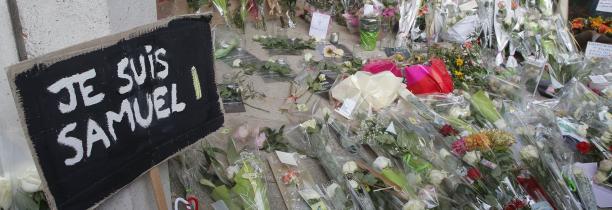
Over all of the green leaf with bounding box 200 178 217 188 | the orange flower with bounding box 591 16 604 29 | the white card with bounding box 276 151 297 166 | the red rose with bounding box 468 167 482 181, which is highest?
the orange flower with bounding box 591 16 604 29

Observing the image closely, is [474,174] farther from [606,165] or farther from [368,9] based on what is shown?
[368,9]

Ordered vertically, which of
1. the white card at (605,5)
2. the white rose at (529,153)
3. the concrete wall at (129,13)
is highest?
the concrete wall at (129,13)

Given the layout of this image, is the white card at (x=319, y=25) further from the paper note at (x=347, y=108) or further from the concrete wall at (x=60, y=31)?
the concrete wall at (x=60, y=31)

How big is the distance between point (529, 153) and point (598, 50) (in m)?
3.31

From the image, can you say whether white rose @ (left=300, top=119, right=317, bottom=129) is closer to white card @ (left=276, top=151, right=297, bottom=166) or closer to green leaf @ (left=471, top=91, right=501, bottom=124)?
white card @ (left=276, top=151, right=297, bottom=166)

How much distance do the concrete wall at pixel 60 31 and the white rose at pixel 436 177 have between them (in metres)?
1.40

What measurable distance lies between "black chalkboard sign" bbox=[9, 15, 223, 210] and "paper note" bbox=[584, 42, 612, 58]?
15.8ft

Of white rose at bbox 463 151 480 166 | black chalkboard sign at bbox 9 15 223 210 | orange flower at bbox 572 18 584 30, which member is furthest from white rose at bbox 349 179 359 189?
orange flower at bbox 572 18 584 30

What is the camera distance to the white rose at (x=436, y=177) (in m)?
2.62

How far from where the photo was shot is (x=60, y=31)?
1822 millimetres

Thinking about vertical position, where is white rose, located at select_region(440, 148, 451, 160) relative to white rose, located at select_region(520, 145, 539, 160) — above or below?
below

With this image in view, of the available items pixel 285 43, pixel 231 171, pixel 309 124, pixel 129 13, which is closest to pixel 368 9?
A: pixel 285 43

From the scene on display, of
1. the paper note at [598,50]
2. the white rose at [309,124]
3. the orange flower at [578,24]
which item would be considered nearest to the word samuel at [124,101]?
the white rose at [309,124]

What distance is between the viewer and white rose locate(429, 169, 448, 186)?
2623mm
